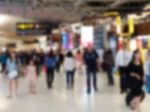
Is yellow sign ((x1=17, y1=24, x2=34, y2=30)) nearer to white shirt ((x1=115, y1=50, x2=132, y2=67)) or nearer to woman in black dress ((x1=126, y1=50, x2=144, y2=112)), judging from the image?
white shirt ((x1=115, y1=50, x2=132, y2=67))

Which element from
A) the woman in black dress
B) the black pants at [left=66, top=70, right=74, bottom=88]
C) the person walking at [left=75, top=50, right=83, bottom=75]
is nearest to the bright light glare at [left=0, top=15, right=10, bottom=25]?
the person walking at [left=75, top=50, right=83, bottom=75]

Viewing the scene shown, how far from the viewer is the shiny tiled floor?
1051 centimetres

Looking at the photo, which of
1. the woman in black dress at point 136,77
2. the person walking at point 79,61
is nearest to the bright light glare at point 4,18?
the person walking at point 79,61

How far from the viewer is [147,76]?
13.3 meters

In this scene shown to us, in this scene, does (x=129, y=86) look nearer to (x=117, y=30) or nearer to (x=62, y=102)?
(x=62, y=102)

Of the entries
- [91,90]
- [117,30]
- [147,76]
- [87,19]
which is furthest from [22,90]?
[87,19]

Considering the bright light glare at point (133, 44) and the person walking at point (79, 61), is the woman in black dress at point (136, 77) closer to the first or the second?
the bright light glare at point (133, 44)

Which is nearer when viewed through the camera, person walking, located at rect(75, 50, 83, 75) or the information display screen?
person walking, located at rect(75, 50, 83, 75)

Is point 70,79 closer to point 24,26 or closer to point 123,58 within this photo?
point 123,58

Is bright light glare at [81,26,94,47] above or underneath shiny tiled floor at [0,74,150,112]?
above

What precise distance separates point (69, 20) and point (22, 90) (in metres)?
16.2

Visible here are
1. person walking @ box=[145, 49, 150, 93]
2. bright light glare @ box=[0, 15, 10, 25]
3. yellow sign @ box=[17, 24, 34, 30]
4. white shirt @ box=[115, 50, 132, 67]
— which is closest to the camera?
person walking @ box=[145, 49, 150, 93]

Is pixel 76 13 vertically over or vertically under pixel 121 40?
over

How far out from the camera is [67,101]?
39.5 ft
